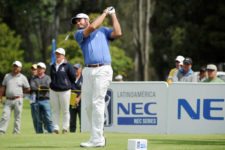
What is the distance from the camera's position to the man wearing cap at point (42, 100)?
22562 millimetres

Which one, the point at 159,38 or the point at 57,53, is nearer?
the point at 57,53

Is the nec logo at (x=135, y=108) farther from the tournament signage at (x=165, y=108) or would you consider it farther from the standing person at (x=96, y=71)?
the standing person at (x=96, y=71)

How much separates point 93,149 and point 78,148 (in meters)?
0.30

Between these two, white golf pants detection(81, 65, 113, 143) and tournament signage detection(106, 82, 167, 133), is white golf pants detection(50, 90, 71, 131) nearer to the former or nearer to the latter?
tournament signage detection(106, 82, 167, 133)

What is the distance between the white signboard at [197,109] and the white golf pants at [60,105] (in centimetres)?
246

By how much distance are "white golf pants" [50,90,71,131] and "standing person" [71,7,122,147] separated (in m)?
6.16

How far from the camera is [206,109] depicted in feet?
66.9

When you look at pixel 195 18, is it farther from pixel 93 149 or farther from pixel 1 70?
pixel 93 149

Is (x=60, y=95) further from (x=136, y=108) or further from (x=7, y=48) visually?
(x=7, y=48)

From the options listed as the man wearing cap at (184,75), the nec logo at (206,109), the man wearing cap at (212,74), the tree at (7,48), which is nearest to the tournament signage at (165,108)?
the nec logo at (206,109)

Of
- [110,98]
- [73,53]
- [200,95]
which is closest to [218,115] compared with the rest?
[200,95]

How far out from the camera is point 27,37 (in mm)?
76250

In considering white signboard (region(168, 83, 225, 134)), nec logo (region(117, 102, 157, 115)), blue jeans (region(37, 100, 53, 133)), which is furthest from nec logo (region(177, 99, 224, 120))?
blue jeans (region(37, 100, 53, 133))

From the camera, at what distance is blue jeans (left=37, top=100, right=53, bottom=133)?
73.7 ft
